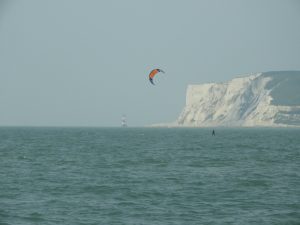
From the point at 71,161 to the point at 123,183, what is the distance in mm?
19075

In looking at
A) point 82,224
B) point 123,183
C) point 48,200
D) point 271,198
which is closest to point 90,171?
point 123,183

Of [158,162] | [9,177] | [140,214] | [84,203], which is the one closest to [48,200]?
[84,203]

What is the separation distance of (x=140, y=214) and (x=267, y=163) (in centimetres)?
2913

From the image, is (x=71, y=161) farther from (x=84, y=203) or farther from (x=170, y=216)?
(x=170, y=216)

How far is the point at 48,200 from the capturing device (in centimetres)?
3341

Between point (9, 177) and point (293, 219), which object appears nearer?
point (293, 219)

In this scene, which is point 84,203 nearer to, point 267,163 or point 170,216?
point 170,216

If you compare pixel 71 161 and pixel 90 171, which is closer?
pixel 90 171

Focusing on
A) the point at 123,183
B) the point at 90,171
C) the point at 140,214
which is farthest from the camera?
the point at 90,171

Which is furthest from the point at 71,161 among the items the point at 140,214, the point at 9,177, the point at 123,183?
the point at 140,214

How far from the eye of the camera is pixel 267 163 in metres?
56.6

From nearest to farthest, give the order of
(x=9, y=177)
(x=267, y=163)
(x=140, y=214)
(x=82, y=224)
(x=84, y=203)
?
1. (x=82, y=224)
2. (x=140, y=214)
3. (x=84, y=203)
4. (x=9, y=177)
5. (x=267, y=163)

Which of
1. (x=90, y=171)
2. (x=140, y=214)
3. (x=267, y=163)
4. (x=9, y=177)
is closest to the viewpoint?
(x=140, y=214)

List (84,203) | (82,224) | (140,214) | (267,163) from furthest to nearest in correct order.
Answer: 1. (267,163)
2. (84,203)
3. (140,214)
4. (82,224)
